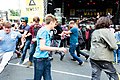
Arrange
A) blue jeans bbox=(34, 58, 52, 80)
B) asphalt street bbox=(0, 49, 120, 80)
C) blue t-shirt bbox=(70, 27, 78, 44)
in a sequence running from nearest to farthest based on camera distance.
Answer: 1. blue jeans bbox=(34, 58, 52, 80)
2. asphalt street bbox=(0, 49, 120, 80)
3. blue t-shirt bbox=(70, 27, 78, 44)

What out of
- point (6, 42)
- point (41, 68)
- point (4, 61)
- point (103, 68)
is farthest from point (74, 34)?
point (41, 68)

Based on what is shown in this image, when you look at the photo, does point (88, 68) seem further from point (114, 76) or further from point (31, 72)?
point (114, 76)

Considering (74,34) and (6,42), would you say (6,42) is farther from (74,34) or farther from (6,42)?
(74,34)

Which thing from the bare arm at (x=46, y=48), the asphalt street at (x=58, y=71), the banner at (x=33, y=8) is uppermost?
the banner at (x=33, y=8)

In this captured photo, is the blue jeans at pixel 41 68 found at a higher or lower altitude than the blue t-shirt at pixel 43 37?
lower

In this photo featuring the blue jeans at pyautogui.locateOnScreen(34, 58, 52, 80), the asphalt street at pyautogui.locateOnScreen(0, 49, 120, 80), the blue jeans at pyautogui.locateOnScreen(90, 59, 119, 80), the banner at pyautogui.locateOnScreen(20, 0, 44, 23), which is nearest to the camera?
the blue jeans at pyautogui.locateOnScreen(34, 58, 52, 80)

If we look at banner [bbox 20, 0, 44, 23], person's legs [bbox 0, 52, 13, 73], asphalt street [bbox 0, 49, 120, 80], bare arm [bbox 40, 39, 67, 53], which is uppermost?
banner [bbox 20, 0, 44, 23]

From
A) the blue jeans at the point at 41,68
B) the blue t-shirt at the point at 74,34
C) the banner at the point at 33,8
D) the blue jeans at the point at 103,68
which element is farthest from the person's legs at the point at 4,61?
A: the banner at the point at 33,8

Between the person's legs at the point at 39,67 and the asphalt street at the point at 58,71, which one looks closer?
the person's legs at the point at 39,67

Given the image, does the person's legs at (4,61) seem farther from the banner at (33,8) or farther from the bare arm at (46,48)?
the banner at (33,8)

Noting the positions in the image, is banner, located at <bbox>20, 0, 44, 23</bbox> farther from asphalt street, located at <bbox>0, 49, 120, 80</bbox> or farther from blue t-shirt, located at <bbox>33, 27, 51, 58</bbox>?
blue t-shirt, located at <bbox>33, 27, 51, 58</bbox>

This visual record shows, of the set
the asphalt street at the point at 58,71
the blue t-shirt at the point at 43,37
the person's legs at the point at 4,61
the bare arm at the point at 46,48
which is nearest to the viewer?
the bare arm at the point at 46,48

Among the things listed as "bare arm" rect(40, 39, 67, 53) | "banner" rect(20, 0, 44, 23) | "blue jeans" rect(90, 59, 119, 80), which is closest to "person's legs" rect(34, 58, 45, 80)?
"bare arm" rect(40, 39, 67, 53)

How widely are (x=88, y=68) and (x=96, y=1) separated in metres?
17.5
